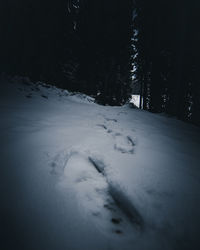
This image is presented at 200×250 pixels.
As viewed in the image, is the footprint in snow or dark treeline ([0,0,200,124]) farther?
dark treeline ([0,0,200,124])

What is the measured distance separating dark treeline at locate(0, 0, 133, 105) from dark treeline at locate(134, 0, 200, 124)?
219cm

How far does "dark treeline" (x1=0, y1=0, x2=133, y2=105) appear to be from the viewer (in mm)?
12852

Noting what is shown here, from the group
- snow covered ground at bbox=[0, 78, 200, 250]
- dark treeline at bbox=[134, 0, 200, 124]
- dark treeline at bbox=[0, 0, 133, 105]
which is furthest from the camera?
dark treeline at bbox=[0, 0, 133, 105]

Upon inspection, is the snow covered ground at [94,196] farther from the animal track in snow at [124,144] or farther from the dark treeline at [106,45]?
the dark treeline at [106,45]

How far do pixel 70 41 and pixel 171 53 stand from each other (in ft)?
30.3

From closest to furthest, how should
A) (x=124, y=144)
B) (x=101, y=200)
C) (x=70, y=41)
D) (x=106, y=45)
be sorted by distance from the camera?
(x=101, y=200) < (x=124, y=144) < (x=106, y=45) < (x=70, y=41)

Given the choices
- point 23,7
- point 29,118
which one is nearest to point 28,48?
point 23,7

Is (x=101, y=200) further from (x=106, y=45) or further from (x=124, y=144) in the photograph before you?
(x=106, y=45)

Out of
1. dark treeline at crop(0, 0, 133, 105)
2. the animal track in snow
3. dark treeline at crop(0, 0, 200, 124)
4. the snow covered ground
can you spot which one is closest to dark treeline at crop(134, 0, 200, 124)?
dark treeline at crop(0, 0, 200, 124)

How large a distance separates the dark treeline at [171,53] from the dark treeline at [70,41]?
2.19 m

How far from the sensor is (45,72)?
42.0 feet

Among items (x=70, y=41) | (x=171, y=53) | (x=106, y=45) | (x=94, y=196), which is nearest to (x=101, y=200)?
(x=94, y=196)

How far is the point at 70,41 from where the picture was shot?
14.5m

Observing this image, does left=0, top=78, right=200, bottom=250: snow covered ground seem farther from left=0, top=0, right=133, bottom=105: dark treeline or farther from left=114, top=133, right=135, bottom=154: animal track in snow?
left=0, top=0, right=133, bottom=105: dark treeline
